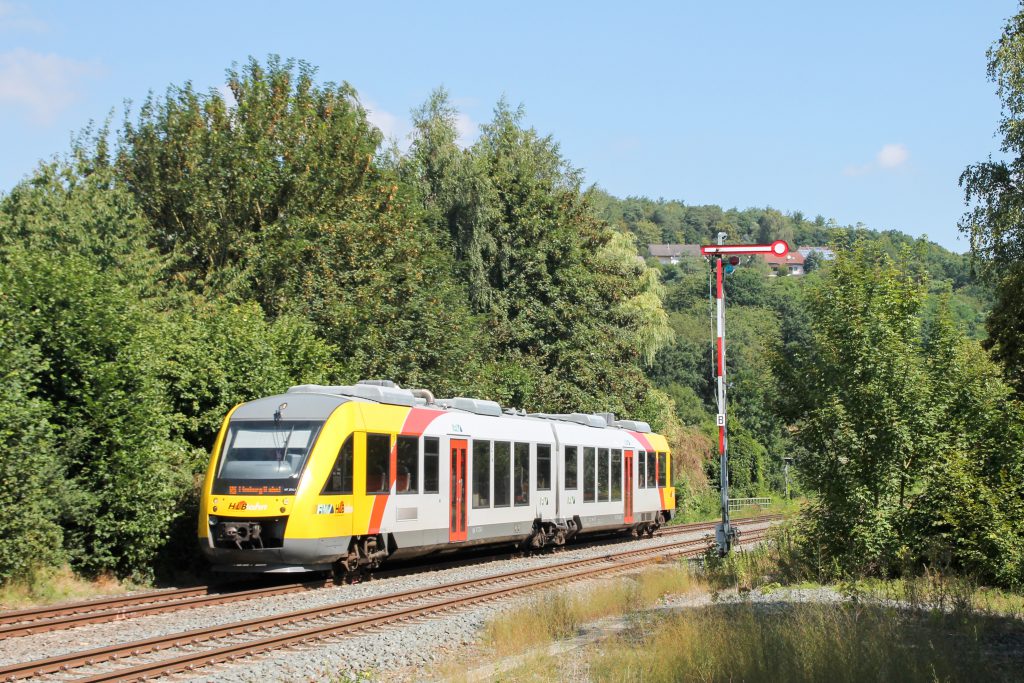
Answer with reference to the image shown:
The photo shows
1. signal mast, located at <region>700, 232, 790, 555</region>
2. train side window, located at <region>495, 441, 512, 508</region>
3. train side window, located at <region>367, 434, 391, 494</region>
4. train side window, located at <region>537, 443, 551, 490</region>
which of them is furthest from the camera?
train side window, located at <region>537, 443, 551, 490</region>

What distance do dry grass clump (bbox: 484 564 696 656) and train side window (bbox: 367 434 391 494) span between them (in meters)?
4.22

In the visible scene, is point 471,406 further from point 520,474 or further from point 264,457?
point 264,457

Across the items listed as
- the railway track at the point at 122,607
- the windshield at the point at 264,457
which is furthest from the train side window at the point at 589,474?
the windshield at the point at 264,457

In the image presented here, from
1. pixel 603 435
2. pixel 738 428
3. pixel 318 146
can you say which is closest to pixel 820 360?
pixel 603 435

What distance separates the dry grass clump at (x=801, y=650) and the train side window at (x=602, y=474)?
593 inches

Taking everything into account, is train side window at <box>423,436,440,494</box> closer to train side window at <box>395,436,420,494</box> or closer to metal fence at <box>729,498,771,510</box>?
train side window at <box>395,436,420,494</box>

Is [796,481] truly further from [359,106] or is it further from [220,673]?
[359,106]

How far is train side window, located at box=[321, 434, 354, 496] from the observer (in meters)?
18.0

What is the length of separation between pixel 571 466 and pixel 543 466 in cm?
167

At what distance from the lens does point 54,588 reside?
1691cm

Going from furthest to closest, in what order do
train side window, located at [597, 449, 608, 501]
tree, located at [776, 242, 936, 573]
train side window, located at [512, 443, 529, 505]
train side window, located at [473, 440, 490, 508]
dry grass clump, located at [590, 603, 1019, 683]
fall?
1. train side window, located at [597, 449, 608, 501]
2. train side window, located at [512, 443, 529, 505]
3. train side window, located at [473, 440, 490, 508]
4. tree, located at [776, 242, 936, 573]
5. dry grass clump, located at [590, 603, 1019, 683]

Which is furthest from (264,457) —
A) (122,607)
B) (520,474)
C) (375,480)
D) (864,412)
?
(864,412)

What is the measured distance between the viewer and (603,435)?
29500 mm

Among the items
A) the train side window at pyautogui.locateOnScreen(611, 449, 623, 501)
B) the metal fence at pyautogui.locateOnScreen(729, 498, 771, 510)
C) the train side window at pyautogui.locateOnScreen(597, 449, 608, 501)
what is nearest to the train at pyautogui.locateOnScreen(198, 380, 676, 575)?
the train side window at pyautogui.locateOnScreen(597, 449, 608, 501)
